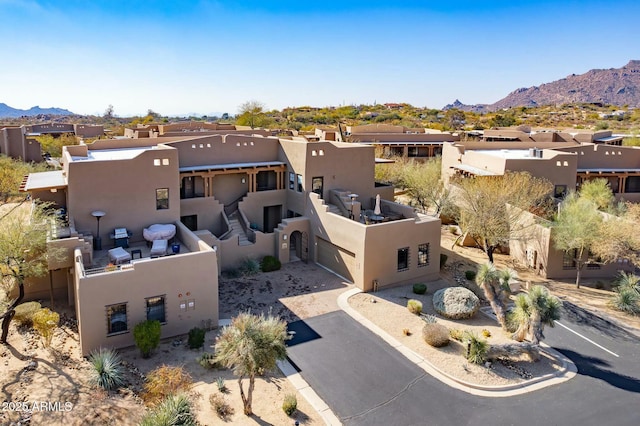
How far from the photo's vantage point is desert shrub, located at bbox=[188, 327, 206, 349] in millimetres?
19578

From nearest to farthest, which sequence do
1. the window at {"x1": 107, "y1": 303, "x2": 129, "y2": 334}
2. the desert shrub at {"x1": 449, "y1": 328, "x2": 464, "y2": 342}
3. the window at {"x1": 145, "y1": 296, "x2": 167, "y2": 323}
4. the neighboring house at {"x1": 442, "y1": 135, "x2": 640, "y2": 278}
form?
the window at {"x1": 107, "y1": 303, "x2": 129, "y2": 334} < the window at {"x1": 145, "y1": 296, "x2": 167, "y2": 323} < the desert shrub at {"x1": 449, "y1": 328, "x2": 464, "y2": 342} < the neighboring house at {"x1": 442, "y1": 135, "x2": 640, "y2": 278}

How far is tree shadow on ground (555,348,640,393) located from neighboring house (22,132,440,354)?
9.94m

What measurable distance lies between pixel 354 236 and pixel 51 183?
16.5 m

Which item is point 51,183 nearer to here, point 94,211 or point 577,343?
point 94,211

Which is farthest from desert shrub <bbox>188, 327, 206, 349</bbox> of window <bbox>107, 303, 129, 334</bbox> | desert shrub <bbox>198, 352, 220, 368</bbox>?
window <bbox>107, 303, 129, 334</bbox>

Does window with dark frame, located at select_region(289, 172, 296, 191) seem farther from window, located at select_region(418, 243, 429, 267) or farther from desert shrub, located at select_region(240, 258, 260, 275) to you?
window, located at select_region(418, 243, 429, 267)

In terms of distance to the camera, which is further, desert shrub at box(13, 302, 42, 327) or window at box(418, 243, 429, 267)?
window at box(418, 243, 429, 267)

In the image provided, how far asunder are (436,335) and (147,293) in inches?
495

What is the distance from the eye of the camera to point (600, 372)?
1862 cm

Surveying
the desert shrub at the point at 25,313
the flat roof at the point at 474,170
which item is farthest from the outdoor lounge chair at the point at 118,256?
the flat roof at the point at 474,170

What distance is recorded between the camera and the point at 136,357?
747 inches

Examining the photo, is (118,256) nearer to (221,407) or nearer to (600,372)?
(221,407)

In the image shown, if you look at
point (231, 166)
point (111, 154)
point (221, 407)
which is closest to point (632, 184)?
point (231, 166)

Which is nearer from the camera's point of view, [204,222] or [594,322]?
[594,322]
